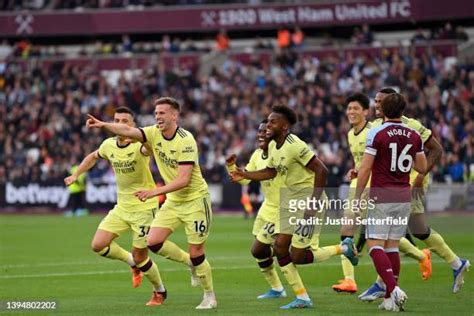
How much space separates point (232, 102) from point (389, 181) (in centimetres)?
2899

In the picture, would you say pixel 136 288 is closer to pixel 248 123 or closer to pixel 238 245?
pixel 238 245

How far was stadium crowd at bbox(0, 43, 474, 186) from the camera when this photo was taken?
117ft

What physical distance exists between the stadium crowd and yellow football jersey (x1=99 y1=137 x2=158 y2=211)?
18.7 metres

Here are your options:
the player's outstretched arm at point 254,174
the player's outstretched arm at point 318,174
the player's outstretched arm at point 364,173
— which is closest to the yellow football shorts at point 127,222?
the player's outstretched arm at point 254,174

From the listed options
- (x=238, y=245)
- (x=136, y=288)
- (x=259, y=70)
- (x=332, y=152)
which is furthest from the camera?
(x=259, y=70)

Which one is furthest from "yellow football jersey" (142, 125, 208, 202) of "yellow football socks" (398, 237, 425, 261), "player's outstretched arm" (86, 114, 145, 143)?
"yellow football socks" (398, 237, 425, 261)

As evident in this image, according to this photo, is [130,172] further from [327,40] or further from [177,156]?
[327,40]

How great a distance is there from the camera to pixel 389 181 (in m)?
12.5

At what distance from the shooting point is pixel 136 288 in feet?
52.2

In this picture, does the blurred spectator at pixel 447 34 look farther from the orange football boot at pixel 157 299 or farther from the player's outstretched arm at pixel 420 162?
the player's outstretched arm at pixel 420 162

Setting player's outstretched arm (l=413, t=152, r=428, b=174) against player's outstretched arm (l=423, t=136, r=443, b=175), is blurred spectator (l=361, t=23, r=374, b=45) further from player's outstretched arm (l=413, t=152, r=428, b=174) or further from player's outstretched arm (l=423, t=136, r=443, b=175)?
player's outstretched arm (l=413, t=152, r=428, b=174)

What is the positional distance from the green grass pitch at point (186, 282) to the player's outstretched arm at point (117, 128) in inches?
82.1

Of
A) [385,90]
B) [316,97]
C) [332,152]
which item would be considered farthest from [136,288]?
[316,97]

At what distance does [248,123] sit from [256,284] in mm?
23951
